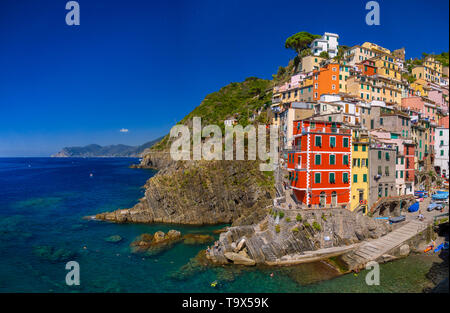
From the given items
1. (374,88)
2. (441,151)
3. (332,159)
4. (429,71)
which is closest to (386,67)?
(374,88)

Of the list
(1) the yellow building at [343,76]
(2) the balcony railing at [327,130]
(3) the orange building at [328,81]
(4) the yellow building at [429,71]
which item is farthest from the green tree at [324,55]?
(2) the balcony railing at [327,130]

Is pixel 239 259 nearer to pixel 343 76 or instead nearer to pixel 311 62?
pixel 343 76

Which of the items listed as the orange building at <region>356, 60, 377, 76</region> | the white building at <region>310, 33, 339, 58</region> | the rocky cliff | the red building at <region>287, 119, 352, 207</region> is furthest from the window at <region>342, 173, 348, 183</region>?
the white building at <region>310, 33, 339, 58</region>

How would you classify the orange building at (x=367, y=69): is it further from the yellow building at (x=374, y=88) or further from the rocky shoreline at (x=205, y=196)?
the rocky shoreline at (x=205, y=196)

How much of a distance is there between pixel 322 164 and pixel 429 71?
Answer: 64940 millimetres

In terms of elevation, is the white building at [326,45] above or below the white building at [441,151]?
above

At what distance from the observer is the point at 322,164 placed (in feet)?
105

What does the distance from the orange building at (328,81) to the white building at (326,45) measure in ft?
74.1

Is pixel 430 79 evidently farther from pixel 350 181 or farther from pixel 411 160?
pixel 350 181

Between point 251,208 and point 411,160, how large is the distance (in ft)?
85.7

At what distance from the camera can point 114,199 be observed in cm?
6469

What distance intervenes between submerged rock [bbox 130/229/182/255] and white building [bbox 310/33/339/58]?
61.3 m

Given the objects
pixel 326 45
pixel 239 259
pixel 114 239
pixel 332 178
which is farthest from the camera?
pixel 326 45

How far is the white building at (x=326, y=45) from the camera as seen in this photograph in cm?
7100
